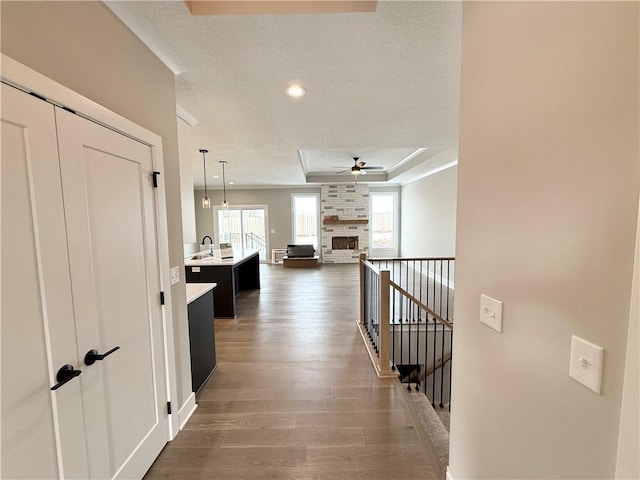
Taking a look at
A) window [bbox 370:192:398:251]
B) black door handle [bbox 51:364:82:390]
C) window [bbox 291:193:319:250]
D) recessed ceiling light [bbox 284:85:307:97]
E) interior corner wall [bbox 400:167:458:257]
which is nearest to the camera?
black door handle [bbox 51:364:82:390]

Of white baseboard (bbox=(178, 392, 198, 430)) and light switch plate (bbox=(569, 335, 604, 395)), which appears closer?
light switch plate (bbox=(569, 335, 604, 395))

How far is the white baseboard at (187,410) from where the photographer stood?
6.23ft

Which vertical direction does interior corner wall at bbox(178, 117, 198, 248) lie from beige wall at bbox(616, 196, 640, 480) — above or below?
above

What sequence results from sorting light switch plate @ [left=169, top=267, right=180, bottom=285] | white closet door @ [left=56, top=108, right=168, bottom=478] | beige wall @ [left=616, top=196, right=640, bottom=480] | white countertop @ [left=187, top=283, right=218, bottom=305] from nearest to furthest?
beige wall @ [left=616, top=196, right=640, bottom=480], white closet door @ [left=56, top=108, right=168, bottom=478], light switch plate @ [left=169, top=267, right=180, bottom=285], white countertop @ [left=187, top=283, right=218, bottom=305]

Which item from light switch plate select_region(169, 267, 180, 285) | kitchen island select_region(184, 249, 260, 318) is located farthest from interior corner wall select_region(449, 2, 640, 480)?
kitchen island select_region(184, 249, 260, 318)

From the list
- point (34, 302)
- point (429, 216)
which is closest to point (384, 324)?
point (34, 302)

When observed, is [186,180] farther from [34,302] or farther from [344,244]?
[344,244]

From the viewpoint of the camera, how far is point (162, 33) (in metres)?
1.50

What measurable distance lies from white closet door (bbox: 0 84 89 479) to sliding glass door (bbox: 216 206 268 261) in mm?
8206

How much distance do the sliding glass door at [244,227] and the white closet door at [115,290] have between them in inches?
301

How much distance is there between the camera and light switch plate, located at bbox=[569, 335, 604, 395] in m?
0.66

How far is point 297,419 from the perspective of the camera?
1984 mm

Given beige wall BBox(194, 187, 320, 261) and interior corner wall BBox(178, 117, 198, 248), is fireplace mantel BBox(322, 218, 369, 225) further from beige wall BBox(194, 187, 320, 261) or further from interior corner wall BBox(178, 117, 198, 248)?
interior corner wall BBox(178, 117, 198, 248)

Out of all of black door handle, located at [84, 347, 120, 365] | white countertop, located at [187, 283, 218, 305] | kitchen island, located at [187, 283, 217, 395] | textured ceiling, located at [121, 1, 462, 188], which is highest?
textured ceiling, located at [121, 1, 462, 188]
